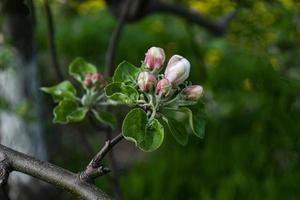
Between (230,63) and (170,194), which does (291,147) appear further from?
(230,63)

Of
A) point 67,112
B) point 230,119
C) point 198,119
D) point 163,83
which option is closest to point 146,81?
point 163,83

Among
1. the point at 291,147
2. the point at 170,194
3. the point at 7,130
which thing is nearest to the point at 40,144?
the point at 7,130

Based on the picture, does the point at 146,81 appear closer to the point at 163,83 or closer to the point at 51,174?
the point at 163,83

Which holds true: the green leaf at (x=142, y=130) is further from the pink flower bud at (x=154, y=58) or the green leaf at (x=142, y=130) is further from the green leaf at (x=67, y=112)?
the green leaf at (x=67, y=112)

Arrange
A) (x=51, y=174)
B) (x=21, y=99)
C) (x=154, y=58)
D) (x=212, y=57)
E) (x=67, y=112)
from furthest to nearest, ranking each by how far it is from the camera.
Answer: (x=212, y=57) → (x=21, y=99) → (x=67, y=112) → (x=154, y=58) → (x=51, y=174)

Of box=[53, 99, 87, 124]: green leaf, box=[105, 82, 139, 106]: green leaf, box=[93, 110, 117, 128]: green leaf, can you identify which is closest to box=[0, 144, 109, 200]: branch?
box=[105, 82, 139, 106]: green leaf
